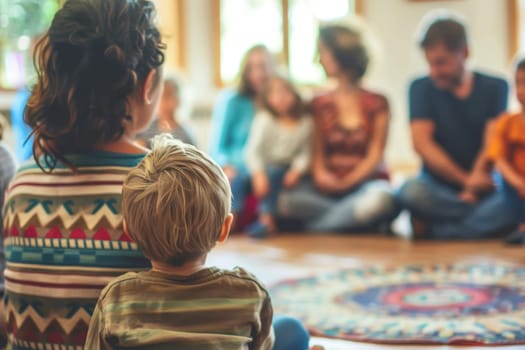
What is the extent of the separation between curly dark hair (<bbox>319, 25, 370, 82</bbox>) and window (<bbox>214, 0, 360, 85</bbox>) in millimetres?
2262

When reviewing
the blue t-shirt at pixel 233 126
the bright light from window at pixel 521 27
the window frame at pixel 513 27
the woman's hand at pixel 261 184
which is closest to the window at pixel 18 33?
the blue t-shirt at pixel 233 126

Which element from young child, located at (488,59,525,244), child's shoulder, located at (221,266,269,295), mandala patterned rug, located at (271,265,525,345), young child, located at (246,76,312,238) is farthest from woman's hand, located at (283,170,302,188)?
child's shoulder, located at (221,266,269,295)

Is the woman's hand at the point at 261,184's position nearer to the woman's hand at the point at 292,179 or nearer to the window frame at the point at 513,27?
the woman's hand at the point at 292,179

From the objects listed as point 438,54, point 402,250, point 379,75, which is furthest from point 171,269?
point 379,75

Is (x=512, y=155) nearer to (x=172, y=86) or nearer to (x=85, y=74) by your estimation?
(x=172, y=86)

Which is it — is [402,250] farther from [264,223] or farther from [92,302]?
[92,302]

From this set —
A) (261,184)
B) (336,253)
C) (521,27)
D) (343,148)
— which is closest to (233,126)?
(261,184)

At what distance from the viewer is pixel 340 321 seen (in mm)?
1737

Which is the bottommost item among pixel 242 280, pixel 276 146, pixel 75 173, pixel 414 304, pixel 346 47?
→ pixel 414 304

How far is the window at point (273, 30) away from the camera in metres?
5.48

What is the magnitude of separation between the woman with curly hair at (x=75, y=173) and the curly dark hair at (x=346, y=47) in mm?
2033

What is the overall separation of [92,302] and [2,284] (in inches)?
19.0

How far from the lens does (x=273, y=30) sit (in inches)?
220

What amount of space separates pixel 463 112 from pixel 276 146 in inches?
31.8
